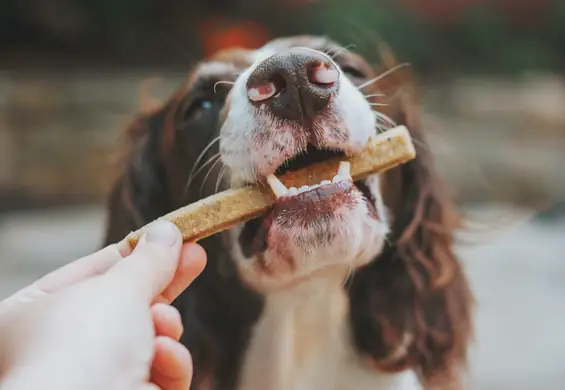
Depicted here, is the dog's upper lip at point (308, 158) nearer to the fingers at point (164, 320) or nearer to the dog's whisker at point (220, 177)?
the dog's whisker at point (220, 177)

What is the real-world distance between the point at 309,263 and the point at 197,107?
15.6 inches

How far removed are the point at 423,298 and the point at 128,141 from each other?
630mm

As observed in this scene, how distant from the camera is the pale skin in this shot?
69cm

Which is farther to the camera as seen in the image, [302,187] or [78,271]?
[302,187]

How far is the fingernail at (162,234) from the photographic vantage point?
0.88 meters

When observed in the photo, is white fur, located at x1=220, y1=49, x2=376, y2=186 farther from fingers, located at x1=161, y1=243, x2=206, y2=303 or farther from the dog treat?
fingers, located at x1=161, y1=243, x2=206, y2=303

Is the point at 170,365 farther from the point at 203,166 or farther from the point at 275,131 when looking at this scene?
the point at 203,166

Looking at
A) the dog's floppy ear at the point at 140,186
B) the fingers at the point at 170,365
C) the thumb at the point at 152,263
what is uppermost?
the dog's floppy ear at the point at 140,186

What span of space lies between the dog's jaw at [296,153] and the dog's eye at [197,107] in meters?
0.20

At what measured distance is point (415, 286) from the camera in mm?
1475

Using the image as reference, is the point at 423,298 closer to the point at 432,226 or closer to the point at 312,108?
the point at 432,226

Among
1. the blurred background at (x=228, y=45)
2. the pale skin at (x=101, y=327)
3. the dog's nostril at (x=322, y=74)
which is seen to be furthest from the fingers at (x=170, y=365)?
the blurred background at (x=228, y=45)

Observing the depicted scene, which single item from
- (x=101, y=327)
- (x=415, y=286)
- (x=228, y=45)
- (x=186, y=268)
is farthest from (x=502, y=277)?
(x=101, y=327)

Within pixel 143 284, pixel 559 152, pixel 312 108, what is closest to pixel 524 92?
pixel 559 152
